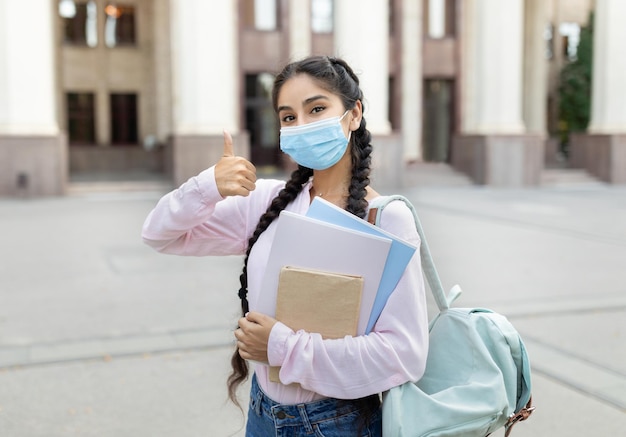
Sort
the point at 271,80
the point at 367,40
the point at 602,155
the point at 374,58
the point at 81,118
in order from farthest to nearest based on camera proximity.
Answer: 1. the point at 81,118
2. the point at 602,155
3. the point at 271,80
4. the point at 374,58
5. the point at 367,40

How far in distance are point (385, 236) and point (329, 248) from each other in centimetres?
15

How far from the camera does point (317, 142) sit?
2.09 metres

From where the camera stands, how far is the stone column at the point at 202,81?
67.1 ft

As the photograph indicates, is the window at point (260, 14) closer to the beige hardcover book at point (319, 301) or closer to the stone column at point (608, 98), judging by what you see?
the stone column at point (608, 98)

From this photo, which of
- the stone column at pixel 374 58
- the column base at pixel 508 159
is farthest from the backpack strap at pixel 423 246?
the column base at pixel 508 159

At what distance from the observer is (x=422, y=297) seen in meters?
2.02

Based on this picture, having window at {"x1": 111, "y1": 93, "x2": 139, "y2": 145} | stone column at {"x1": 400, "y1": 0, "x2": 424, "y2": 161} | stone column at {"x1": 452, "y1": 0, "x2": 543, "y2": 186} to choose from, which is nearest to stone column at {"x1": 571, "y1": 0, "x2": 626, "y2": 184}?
stone column at {"x1": 452, "y1": 0, "x2": 543, "y2": 186}

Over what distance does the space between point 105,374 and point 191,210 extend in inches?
126

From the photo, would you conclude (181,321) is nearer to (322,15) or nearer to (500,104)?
(500,104)

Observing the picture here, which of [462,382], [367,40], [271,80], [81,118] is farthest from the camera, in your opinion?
[81,118]

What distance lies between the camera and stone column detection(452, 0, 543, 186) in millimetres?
23281

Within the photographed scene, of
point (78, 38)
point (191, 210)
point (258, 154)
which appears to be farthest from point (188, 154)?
point (191, 210)

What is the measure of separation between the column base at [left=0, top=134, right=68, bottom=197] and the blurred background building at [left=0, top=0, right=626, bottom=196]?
3 cm

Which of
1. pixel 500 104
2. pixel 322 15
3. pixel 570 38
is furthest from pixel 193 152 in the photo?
pixel 570 38
